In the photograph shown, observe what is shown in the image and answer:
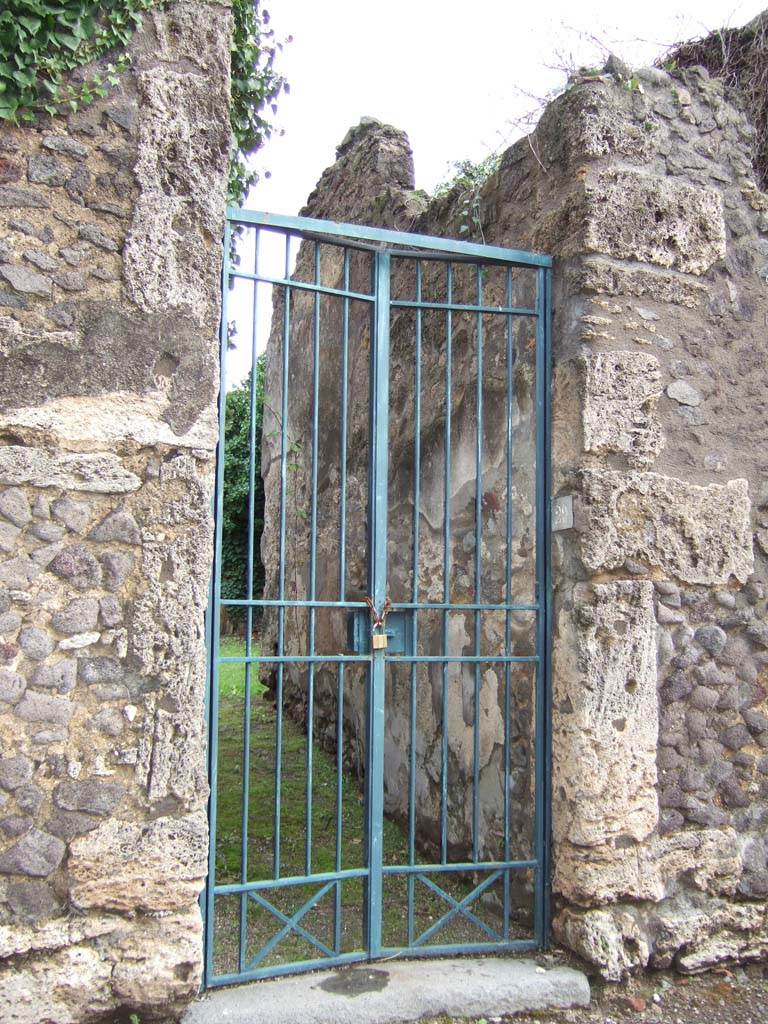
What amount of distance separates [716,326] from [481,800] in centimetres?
219

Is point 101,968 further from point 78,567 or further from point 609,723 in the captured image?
point 609,723

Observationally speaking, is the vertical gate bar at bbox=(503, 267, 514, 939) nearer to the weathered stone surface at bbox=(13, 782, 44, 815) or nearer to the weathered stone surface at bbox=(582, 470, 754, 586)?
the weathered stone surface at bbox=(582, 470, 754, 586)

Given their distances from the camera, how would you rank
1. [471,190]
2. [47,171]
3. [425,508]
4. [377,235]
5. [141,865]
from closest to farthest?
[141,865]
[47,171]
[377,235]
[471,190]
[425,508]

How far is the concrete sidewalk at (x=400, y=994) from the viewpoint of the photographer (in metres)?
2.89

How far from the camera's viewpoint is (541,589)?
3.58 m

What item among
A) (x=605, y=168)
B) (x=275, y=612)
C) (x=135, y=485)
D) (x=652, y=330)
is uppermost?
(x=605, y=168)

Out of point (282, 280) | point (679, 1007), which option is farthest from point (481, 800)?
point (282, 280)

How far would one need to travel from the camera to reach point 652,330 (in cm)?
361

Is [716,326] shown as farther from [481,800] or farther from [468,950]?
[468,950]

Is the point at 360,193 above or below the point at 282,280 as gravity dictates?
above

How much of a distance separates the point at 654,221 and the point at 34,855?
310cm

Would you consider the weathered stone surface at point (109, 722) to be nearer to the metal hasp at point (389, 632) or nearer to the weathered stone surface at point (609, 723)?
the metal hasp at point (389, 632)

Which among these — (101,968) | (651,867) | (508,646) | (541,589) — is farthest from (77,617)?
(651,867)

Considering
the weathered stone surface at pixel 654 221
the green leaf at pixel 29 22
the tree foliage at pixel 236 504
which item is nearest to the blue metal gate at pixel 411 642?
the weathered stone surface at pixel 654 221
